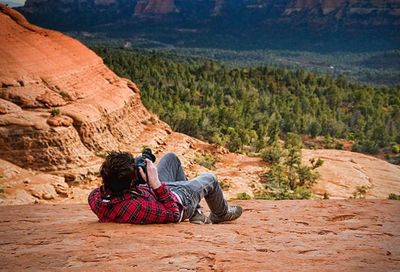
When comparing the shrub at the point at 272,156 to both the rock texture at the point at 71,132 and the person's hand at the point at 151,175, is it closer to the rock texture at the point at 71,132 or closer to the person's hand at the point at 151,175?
the rock texture at the point at 71,132

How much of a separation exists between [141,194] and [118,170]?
1.78 ft

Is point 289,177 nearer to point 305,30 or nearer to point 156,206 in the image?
point 156,206

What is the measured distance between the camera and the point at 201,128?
32969 mm

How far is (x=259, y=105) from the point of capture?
45469 mm

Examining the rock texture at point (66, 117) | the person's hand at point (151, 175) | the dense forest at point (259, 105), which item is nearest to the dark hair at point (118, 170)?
the person's hand at point (151, 175)

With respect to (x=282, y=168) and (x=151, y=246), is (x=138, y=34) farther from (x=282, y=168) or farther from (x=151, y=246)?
(x=151, y=246)

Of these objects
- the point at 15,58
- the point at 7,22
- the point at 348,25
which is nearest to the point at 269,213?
the point at 15,58

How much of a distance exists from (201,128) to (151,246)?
2893 centimetres

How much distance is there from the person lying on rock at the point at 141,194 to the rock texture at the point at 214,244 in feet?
0.48

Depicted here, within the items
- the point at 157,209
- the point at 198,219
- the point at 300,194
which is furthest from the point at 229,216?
the point at 300,194

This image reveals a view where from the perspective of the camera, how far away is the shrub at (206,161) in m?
22.9

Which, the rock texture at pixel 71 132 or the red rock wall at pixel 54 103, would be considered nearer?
the rock texture at pixel 71 132

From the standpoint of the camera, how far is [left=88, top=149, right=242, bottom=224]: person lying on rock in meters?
4.32

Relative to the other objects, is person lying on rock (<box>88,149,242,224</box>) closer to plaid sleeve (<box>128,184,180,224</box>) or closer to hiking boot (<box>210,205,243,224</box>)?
plaid sleeve (<box>128,184,180,224</box>)
